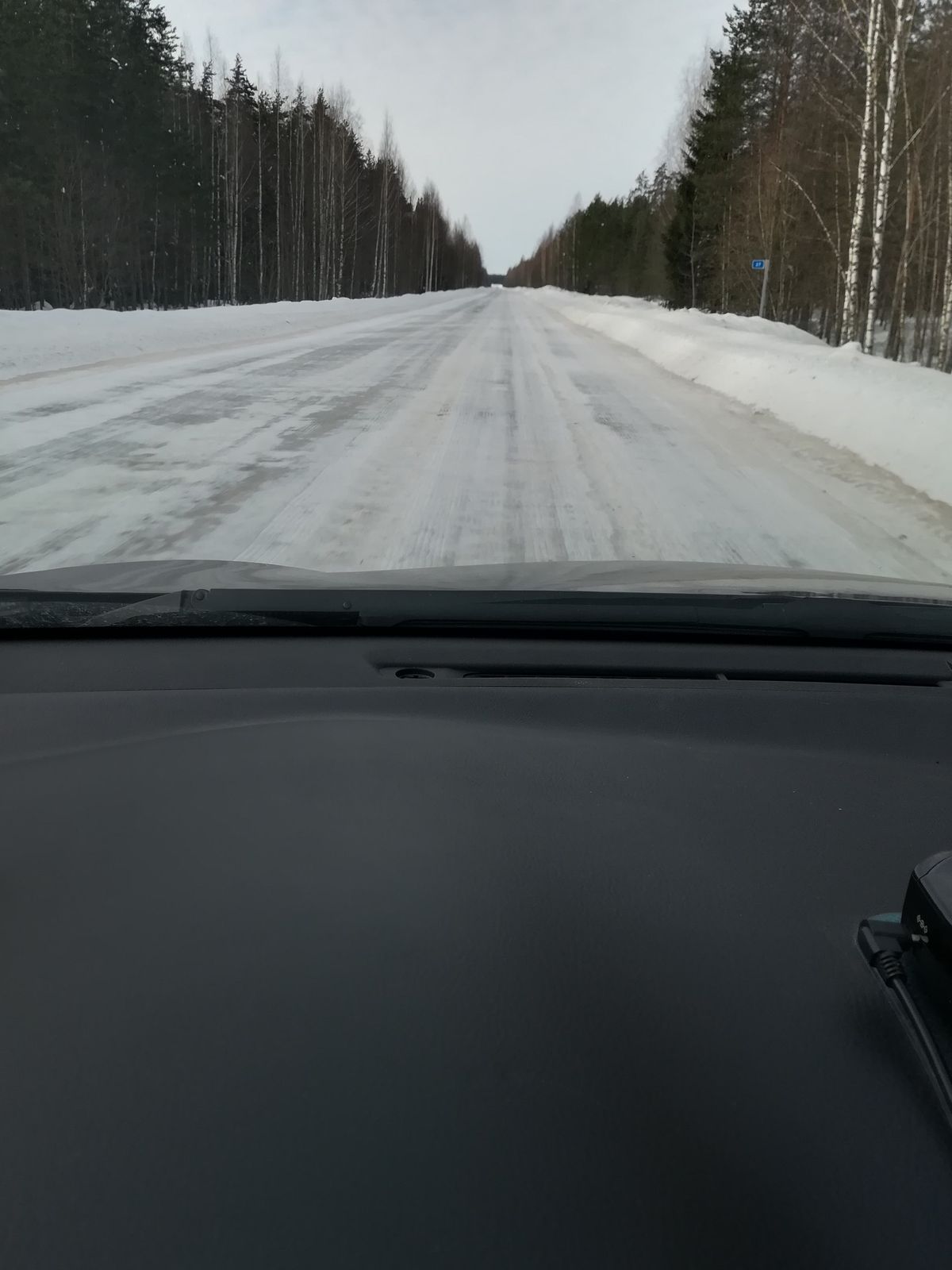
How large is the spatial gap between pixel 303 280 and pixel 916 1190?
67.2 m

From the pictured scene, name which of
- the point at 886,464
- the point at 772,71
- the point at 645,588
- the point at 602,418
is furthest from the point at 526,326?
the point at 645,588

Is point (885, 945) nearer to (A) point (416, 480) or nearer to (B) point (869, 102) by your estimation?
(A) point (416, 480)

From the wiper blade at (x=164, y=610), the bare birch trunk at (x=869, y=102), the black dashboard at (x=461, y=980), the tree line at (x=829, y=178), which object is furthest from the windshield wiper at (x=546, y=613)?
the bare birch trunk at (x=869, y=102)

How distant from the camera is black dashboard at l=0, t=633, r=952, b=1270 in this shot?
1051 millimetres

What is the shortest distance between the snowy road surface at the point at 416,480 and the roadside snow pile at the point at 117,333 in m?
1.70

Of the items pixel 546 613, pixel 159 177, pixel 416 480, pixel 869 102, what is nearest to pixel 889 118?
pixel 869 102

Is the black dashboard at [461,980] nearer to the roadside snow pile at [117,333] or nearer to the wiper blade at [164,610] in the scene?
the wiper blade at [164,610]

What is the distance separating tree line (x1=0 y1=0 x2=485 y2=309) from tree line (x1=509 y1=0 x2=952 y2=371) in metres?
22.6

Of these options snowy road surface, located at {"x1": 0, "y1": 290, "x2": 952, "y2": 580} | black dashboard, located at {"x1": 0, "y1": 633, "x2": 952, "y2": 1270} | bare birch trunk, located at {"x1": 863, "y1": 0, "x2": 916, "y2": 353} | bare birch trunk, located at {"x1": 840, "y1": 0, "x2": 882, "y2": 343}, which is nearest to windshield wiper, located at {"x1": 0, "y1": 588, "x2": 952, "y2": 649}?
black dashboard, located at {"x1": 0, "y1": 633, "x2": 952, "y2": 1270}

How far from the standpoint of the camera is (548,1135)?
114 cm

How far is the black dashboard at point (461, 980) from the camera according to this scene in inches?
41.4

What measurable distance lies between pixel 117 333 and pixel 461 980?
1774 cm

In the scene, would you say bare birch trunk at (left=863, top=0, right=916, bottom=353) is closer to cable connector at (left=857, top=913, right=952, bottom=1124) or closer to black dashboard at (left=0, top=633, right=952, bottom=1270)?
black dashboard at (left=0, top=633, right=952, bottom=1270)

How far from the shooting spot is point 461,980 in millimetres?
1396
